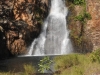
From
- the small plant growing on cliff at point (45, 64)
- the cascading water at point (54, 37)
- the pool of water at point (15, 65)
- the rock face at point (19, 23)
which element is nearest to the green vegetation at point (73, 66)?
the small plant growing on cliff at point (45, 64)

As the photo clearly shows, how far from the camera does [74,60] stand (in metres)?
13.5

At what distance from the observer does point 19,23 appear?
30.9m

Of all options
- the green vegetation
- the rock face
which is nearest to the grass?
the green vegetation

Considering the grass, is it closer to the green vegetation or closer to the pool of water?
the green vegetation

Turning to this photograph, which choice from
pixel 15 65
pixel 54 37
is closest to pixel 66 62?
pixel 15 65

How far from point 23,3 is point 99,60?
21425 millimetres

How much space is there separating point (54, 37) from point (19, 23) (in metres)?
4.64

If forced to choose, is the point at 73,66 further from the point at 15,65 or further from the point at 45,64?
the point at 15,65

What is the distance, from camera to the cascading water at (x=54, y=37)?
30562 mm

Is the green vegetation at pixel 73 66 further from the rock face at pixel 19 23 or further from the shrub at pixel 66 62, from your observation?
the rock face at pixel 19 23

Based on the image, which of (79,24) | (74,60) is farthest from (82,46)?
(74,60)

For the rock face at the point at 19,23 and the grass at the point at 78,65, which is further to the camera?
the rock face at the point at 19,23

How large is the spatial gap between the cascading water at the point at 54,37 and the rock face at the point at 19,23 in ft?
2.73

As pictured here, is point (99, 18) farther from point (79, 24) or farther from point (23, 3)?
point (23, 3)
